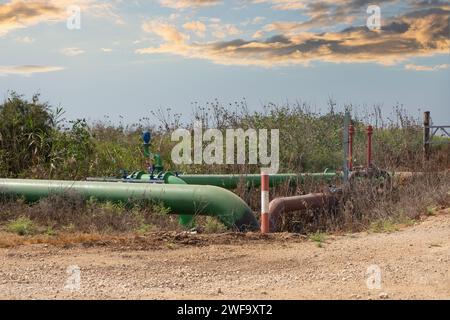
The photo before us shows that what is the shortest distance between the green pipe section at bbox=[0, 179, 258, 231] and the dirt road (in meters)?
1.00

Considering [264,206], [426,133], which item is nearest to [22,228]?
[264,206]

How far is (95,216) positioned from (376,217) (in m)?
4.79

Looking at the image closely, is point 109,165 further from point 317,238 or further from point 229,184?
point 317,238

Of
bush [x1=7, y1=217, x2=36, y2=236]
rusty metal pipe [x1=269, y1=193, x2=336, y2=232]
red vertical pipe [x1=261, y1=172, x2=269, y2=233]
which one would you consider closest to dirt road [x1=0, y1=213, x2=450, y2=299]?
red vertical pipe [x1=261, y1=172, x2=269, y2=233]

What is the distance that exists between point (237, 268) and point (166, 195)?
3393 millimetres

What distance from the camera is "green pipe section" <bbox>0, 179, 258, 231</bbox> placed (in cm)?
1008

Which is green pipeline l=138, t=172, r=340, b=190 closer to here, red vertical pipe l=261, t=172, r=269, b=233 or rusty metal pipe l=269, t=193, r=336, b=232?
rusty metal pipe l=269, t=193, r=336, b=232

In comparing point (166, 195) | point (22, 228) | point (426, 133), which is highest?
point (426, 133)

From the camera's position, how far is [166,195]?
10.5 metres

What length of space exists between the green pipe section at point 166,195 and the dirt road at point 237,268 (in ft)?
3.27

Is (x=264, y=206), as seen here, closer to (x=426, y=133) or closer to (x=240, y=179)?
(x=240, y=179)
